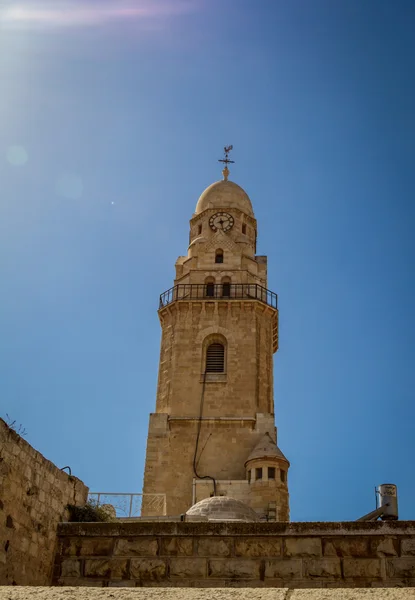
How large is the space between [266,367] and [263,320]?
1818 millimetres

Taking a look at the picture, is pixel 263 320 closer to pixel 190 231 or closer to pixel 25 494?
pixel 190 231

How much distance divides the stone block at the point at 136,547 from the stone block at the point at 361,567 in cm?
191

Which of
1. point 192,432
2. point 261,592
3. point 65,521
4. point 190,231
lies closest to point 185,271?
point 190,231

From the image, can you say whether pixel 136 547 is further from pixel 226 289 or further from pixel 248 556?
pixel 226 289

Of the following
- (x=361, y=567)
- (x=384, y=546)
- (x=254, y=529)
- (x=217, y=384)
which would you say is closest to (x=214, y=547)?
(x=254, y=529)

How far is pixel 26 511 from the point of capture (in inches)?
299

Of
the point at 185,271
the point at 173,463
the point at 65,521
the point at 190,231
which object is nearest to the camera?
the point at 65,521

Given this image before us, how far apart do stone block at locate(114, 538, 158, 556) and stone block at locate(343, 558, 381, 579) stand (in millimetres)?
1914

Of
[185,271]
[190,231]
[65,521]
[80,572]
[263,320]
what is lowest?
[80,572]

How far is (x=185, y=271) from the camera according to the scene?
2839cm

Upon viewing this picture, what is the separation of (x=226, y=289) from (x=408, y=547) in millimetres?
20225

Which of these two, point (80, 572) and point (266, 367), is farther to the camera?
point (266, 367)

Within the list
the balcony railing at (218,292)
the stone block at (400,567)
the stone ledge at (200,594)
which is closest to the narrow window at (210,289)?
the balcony railing at (218,292)

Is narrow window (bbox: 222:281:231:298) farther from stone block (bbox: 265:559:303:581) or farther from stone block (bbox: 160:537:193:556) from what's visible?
stone block (bbox: 265:559:303:581)
